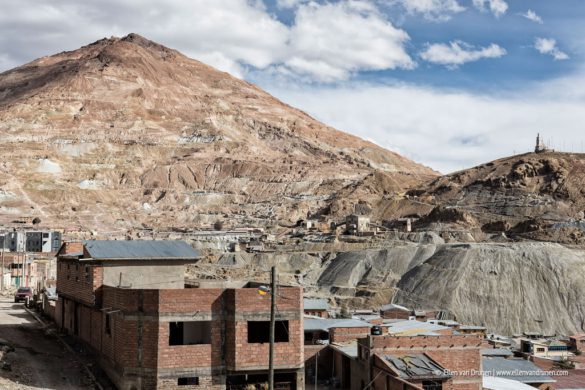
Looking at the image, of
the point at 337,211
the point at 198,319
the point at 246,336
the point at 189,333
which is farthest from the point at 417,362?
the point at 337,211

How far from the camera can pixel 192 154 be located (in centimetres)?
19225

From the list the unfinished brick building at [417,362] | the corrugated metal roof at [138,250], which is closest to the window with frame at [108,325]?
the corrugated metal roof at [138,250]

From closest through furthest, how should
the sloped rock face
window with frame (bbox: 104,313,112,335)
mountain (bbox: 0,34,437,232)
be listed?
window with frame (bbox: 104,313,112,335)
the sloped rock face
mountain (bbox: 0,34,437,232)

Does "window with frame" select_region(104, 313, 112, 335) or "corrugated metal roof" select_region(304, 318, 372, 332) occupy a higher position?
"window with frame" select_region(104, 313, 112, 335)

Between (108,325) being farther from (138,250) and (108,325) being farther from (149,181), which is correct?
(149,181)

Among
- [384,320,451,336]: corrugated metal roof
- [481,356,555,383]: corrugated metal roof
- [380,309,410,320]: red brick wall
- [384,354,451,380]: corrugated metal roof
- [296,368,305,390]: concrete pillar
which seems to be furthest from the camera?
[380,309,410,320]: red brick wall

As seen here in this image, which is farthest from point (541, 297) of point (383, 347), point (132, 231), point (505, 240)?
point (132, 231)

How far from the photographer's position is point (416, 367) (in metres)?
29.4

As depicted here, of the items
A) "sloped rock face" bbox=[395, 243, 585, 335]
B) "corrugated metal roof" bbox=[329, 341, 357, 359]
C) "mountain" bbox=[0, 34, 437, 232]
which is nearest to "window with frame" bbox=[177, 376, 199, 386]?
"corrugated metal roof" bbox=[329, 341, 357, 359]

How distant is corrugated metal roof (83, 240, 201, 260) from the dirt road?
4.88 m

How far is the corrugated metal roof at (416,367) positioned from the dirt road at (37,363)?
12003 mm

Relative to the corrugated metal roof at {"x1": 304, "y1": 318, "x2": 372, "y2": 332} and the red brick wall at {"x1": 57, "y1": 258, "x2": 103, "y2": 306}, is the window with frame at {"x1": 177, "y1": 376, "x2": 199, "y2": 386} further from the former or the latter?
the corrugated metal roof at {"x1": 304, "y1": 318, "x2": 372, "y2": 332}

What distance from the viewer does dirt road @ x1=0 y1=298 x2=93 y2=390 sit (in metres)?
27.2

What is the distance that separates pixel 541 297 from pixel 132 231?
85329 mm
